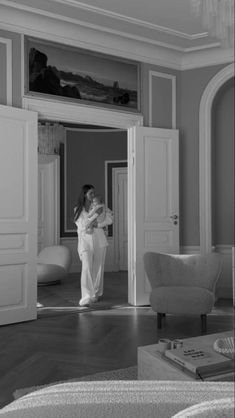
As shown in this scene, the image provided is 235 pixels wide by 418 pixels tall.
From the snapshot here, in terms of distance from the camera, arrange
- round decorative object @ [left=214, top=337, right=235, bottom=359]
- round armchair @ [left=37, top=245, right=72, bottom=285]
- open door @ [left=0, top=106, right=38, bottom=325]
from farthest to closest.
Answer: round armchair @ [left=37, top=245, right=72, bottom=285], open door @ [left=0, top=106, right=38, bottom=325], round decorative object @ [left=214, top=337, right=235, bottom=359]

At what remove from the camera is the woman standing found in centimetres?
571

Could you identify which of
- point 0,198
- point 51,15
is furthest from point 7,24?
point 0,198

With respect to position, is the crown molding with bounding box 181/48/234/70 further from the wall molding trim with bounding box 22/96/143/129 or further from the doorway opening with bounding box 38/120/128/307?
the doorway opening with bounding box 38/120/128/307

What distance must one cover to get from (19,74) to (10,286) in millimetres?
2257

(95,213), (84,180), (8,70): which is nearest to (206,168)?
(95,213)

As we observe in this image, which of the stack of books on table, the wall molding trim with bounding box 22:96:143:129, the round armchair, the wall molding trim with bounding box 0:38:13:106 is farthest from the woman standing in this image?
the stack of books on table

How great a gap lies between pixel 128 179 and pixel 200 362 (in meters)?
3.73

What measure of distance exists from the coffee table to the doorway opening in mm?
5833

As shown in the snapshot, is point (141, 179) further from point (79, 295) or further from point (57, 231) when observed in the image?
point (57, 231)

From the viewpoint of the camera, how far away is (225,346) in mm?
2482

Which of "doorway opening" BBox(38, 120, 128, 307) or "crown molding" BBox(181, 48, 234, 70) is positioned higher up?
"crown molding" BBox(181, 48, 234, 70)

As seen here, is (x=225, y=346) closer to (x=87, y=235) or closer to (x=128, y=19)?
(x=87, y=235)

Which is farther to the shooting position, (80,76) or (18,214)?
(80,76)

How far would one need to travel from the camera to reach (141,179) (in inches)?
223
